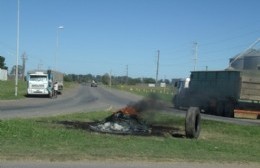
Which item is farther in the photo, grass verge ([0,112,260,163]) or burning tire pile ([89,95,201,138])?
burning tire pile ([89,95,201,138])

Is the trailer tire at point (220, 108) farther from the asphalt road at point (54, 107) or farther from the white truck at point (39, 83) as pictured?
the white truck at point (39, 83)

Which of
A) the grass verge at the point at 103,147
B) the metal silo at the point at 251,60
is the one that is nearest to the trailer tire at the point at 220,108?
the metal silo at the point at 251,60

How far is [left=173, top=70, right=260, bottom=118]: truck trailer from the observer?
36250 mm

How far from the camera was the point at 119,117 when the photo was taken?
1906 centimetres

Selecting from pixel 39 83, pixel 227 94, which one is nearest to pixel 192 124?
pixel 227 94

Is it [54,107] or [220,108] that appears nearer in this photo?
[54,107]

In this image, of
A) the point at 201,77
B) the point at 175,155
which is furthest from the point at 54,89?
the point at 175,155

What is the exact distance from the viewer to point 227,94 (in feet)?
125

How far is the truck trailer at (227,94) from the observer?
36.2 meters

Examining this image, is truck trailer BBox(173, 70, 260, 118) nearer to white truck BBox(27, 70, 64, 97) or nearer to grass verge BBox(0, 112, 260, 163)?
grass verge BBox(0, 112, 260, 163)

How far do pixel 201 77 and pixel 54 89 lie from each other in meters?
22.5

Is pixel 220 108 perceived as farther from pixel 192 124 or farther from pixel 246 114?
pixel 192 124

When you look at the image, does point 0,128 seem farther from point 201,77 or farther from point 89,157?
point 201,77

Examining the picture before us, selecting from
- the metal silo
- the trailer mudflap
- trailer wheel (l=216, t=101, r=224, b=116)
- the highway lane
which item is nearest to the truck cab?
the highway lane
